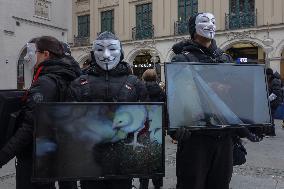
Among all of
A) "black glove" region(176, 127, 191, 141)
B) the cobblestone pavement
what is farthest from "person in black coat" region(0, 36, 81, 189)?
the cobblestone pavement

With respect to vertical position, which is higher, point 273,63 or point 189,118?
point 273,63

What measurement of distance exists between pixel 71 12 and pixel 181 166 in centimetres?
2938

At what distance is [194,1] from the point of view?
80.2 feet

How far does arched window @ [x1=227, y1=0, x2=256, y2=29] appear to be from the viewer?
22391 mm

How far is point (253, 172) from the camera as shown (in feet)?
20.9

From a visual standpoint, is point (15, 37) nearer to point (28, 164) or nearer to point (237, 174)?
point (237, 174)

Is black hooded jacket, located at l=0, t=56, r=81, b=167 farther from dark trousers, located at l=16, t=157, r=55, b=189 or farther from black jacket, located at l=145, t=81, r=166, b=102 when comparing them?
black jacket, located at l=145, t=81, r=166, b=102

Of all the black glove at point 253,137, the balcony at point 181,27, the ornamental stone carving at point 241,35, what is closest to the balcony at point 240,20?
the ornamental stone carving at point 241,35

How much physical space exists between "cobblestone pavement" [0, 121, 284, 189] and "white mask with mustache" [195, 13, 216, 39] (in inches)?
114

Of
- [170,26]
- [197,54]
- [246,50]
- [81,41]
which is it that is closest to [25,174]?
[197,54]

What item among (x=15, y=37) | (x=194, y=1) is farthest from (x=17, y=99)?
(x=15, y=37)

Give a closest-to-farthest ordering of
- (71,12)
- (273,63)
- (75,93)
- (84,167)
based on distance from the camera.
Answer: (84,167) → (75,93) → (273,63) → (71,12)

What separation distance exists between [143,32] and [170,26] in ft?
7.02

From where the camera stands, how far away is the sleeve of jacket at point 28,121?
2715mm
